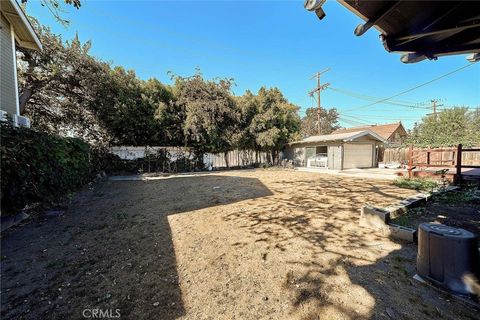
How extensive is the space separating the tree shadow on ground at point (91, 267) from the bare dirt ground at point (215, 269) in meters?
0.01

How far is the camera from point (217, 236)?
3.39m

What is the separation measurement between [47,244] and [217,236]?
2.56 meters

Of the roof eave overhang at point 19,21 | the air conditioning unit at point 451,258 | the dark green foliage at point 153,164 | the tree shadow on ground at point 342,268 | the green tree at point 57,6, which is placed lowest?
the tree shadow on ground at point 342,268

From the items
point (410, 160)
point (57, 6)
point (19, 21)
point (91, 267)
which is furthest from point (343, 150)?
point (19, 21)

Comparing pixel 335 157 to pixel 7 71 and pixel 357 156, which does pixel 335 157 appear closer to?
pixel 357 156

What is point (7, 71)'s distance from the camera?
547cm

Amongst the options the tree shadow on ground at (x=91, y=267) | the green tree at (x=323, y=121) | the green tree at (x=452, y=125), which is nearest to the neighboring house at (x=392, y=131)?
the green tree at (x=452, y=125)

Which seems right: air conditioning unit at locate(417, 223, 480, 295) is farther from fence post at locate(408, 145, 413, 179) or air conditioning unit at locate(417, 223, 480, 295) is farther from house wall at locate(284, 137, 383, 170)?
house wall at locate(284, 137, 383, 170)

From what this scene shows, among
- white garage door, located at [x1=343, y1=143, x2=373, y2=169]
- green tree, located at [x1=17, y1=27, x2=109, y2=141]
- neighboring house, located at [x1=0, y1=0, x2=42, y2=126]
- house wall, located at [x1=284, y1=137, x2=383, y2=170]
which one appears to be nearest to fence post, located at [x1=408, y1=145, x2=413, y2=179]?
house wall, located at [x1=284, y1=137, x2=383, y2=170]

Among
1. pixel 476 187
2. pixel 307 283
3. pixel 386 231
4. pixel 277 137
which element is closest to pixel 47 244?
pixel 307 283

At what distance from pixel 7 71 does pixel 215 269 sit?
7.61 meters

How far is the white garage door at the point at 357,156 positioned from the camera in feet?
45.4

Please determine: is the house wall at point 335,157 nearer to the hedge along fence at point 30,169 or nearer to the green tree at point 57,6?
the hedge along fence at point 30,169

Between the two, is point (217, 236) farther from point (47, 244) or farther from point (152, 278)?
point (47, 244)
